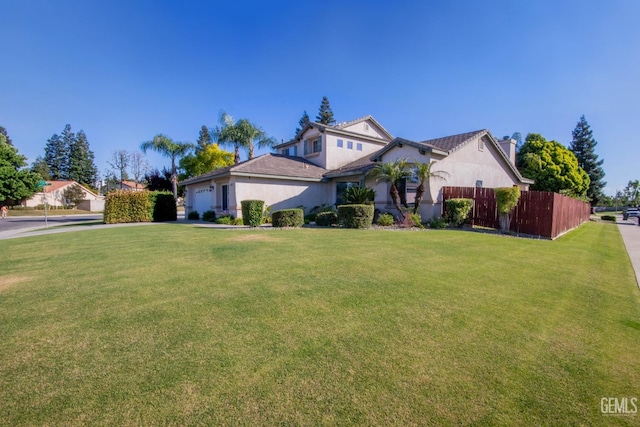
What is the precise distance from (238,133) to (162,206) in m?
14.6

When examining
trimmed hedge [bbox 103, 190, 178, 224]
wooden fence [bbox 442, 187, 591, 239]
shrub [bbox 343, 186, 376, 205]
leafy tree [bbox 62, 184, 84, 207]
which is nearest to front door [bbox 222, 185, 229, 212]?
trimmed hedge [bbox 103, 190, 178, 224]

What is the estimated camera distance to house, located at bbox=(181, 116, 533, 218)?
1752 centimetres

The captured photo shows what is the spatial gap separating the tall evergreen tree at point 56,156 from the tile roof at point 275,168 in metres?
73.7

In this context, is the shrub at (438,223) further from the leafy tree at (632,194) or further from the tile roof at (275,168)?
the leafy tree at (632,194)

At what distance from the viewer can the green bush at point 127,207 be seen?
20.1 metres

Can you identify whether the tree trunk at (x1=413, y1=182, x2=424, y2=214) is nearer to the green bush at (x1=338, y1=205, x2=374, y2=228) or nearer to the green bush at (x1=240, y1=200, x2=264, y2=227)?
the green bush at (x1=338, y1=205, x2=374, y2=228)

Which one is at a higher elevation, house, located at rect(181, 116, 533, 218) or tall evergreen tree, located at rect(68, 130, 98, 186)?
tall evergreen tree, located at rect(68, 130, 98, 186)

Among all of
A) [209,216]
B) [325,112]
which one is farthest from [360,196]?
[325,112]

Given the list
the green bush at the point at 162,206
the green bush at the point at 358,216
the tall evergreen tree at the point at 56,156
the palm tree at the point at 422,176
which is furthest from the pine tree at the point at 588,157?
the tall evergreen tree at the point at 56,156

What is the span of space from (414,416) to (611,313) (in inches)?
179

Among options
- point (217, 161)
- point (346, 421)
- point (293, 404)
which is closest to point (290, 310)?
point (293, 404)

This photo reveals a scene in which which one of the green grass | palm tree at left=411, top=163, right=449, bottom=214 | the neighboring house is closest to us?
the green grass

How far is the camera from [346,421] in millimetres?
2207

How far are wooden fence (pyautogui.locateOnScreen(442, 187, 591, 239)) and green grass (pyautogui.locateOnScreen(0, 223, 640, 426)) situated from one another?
22.4 feet
